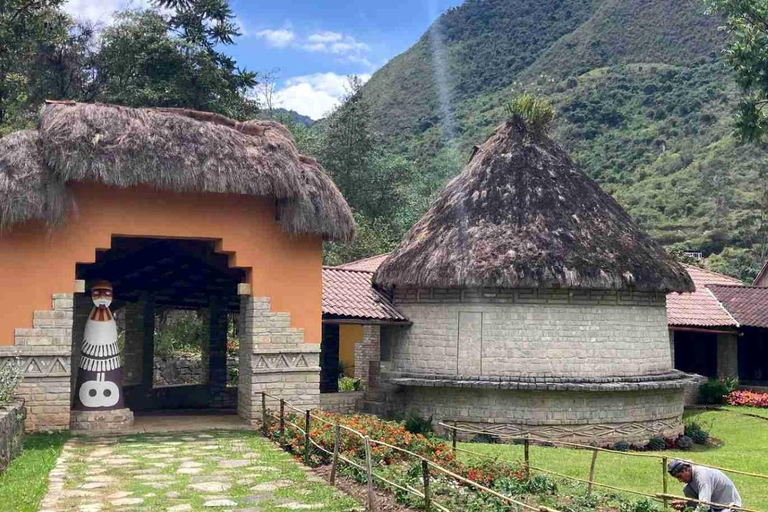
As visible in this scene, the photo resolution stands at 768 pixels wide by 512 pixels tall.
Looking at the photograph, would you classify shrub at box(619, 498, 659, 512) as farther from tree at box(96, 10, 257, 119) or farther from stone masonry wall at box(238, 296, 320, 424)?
tree at box(96, 10, 257, 119)

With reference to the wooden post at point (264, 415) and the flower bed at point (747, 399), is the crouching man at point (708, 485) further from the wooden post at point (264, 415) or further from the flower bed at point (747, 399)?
the flower bed at point (747, 399)

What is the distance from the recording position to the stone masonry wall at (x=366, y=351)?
22.5 meters

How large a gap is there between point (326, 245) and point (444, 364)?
57.4 ft

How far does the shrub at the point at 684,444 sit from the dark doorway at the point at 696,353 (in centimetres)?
818

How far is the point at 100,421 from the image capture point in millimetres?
13258

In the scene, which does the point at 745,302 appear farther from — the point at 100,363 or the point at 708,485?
the point at 100,363

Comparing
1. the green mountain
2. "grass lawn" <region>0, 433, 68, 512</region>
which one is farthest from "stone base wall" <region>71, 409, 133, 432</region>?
the green mountain

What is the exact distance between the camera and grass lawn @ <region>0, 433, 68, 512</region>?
787 centimetres

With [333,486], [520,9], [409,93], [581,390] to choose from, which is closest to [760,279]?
[581,390]

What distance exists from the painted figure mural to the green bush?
553cm

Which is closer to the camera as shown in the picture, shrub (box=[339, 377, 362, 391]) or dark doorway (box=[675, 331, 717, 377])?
shrub (box=[339, 377, 362, 391])

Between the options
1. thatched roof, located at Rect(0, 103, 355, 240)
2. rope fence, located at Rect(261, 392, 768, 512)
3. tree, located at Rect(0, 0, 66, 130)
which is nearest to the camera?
rope fence, located at Rect(261, 392, 768, 512)

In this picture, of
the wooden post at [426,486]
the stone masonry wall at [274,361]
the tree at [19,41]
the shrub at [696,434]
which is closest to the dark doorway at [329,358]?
the stone masonry wall at [274,361]

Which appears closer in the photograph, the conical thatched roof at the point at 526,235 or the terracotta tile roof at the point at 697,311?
the conical thatched roof at the point at 526,235
